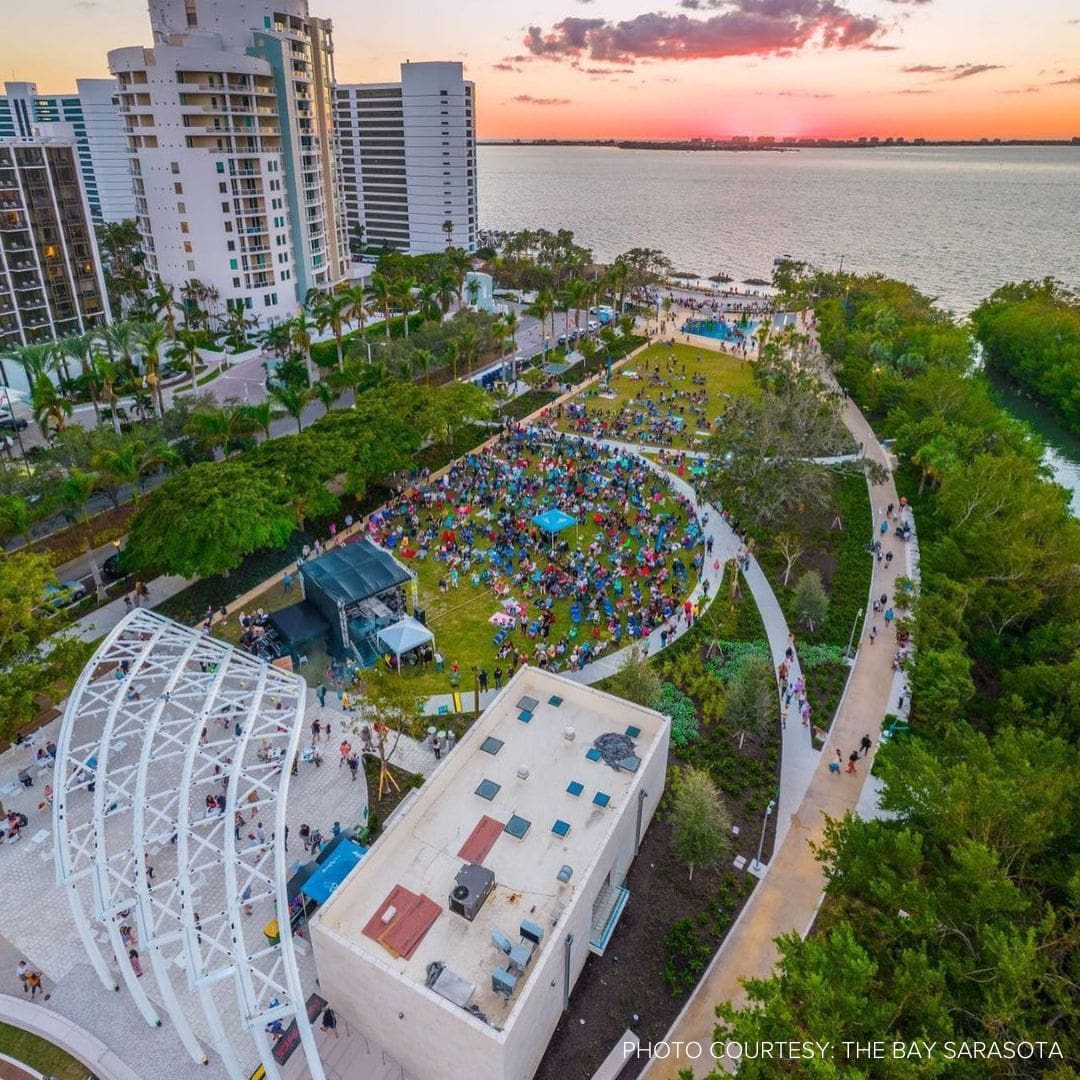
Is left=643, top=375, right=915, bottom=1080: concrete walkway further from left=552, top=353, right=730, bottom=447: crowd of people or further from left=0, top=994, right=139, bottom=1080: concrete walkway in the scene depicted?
left=552, top=353, right=730, bottom=447: crowd of people

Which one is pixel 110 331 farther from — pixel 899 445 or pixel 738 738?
pixel 899 445

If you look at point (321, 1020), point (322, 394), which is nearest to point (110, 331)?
point (322, 394)

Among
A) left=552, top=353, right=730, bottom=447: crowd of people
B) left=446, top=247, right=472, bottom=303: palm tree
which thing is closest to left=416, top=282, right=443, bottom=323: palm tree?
left=446, top=247, right=472, bottom=303: palm tree

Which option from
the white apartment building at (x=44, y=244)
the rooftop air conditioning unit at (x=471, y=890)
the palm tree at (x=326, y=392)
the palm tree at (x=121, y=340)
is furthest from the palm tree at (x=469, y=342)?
the rooftop air conditioning unit at (x=471, y=890)

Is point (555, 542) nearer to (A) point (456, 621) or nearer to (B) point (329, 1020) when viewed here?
(A) point (456, 621)

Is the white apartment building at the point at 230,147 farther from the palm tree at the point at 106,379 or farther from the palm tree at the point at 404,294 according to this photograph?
the palm tree at the point at 106,379

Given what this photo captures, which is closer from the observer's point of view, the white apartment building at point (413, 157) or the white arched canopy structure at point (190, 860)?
the white arched canopy structure at point (190, 860)
